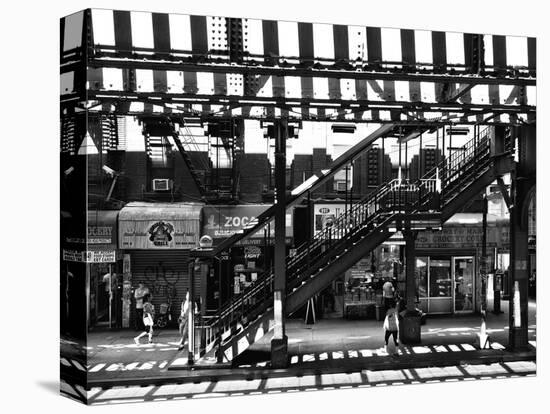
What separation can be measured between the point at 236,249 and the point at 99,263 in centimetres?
219

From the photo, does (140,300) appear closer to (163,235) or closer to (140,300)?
(140,300)

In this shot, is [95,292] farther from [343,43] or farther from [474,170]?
[474,170]

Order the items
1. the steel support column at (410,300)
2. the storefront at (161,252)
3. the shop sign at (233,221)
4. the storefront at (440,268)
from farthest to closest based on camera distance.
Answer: the steel support column at (410,300) < the storefront at (440,268) < the shop sign at (233,221) < the storefront at (161,252)

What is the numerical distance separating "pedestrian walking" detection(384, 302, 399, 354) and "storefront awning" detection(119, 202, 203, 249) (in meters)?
3.55

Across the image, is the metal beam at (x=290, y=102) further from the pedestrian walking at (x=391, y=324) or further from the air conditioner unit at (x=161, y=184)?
the pedestrian walking at (x=391, y=324)

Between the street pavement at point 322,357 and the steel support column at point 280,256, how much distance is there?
13 centimetres

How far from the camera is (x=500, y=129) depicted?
1243 cm

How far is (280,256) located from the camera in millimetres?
11523

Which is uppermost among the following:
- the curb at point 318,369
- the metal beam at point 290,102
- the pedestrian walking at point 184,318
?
the metal beam at point 290,102

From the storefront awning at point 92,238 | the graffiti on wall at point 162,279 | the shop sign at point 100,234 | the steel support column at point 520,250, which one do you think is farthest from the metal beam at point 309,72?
the graffiti on wall at point 162,279

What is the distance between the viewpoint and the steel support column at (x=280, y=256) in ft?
37.3

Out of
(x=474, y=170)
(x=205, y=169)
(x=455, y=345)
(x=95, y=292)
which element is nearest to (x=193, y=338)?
(x=95, y=292)

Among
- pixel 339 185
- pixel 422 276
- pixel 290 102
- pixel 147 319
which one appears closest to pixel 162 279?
pixel 147 319

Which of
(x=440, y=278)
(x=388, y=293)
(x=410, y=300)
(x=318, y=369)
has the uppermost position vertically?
(x=440, y=278)
